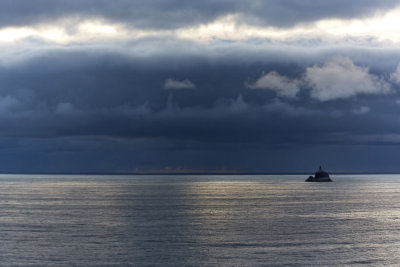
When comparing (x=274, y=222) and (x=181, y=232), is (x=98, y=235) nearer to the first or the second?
(x=181, y=232)

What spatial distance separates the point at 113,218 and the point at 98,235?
2165cm

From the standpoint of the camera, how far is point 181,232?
7538 cm

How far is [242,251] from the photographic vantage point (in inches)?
2333

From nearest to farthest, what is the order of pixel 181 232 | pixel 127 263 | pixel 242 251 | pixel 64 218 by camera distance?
pixel 127 263 → pixel 242 251 → pixel 181 232 → pixel 64 218

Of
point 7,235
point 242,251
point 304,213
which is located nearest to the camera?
point 242,251

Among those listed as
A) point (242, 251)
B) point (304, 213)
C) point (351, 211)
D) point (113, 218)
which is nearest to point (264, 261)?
point (242, 251)

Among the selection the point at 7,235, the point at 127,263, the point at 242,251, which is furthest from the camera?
the point at 7,235

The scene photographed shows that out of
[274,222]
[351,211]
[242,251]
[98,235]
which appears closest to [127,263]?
[242,251]

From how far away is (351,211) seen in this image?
364 feet

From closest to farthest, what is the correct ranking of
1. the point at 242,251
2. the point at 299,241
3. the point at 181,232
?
the point at 242,251
the point at 299,241
the point at 181,232

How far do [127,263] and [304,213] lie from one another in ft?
193

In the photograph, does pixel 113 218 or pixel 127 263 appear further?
pixel 113 218

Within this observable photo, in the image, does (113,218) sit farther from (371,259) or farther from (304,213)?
(371,259)

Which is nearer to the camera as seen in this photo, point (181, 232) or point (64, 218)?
point (181, 232)
